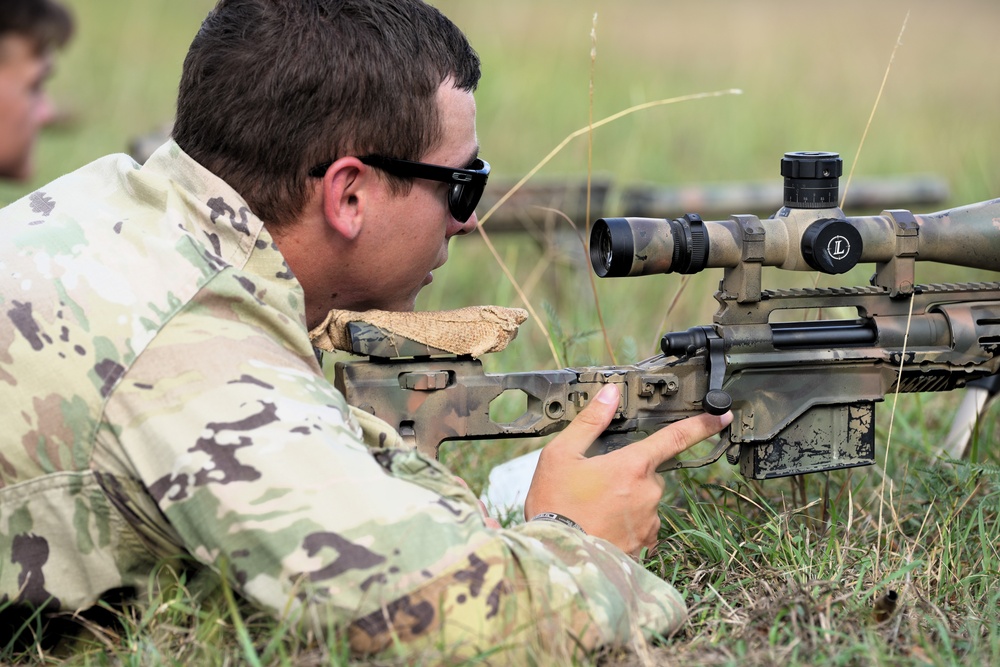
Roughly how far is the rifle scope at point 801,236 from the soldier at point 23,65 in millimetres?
1585

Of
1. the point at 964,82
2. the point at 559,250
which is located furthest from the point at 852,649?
the point at 964,82

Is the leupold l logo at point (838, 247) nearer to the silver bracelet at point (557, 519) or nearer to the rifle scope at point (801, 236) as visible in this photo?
the rifle scope at point (801, 236)

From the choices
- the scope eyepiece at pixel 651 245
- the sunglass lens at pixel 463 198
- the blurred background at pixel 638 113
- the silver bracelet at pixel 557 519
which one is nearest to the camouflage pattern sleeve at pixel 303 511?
the silver bracelet at pixel 557 519

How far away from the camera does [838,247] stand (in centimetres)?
312

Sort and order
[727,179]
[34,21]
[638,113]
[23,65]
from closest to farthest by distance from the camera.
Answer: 1. [34,21]
2. [23,65]
3. [727,179]
4. [638,113]

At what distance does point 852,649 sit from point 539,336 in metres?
3.60

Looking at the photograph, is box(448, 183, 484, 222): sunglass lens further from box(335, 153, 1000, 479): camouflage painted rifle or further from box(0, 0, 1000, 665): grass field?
box(0, 0, 1000, 665): grass field

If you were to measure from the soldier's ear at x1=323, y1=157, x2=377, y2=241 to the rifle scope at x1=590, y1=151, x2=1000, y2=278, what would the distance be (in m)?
0.64

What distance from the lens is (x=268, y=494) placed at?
2.33 m

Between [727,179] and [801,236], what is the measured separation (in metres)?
6.10

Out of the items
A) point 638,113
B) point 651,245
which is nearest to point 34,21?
point 651,245

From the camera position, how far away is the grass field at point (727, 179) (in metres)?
2.80

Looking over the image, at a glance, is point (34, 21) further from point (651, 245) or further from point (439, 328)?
point (651, 245)

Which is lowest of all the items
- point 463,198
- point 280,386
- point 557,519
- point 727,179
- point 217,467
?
point 727,179
